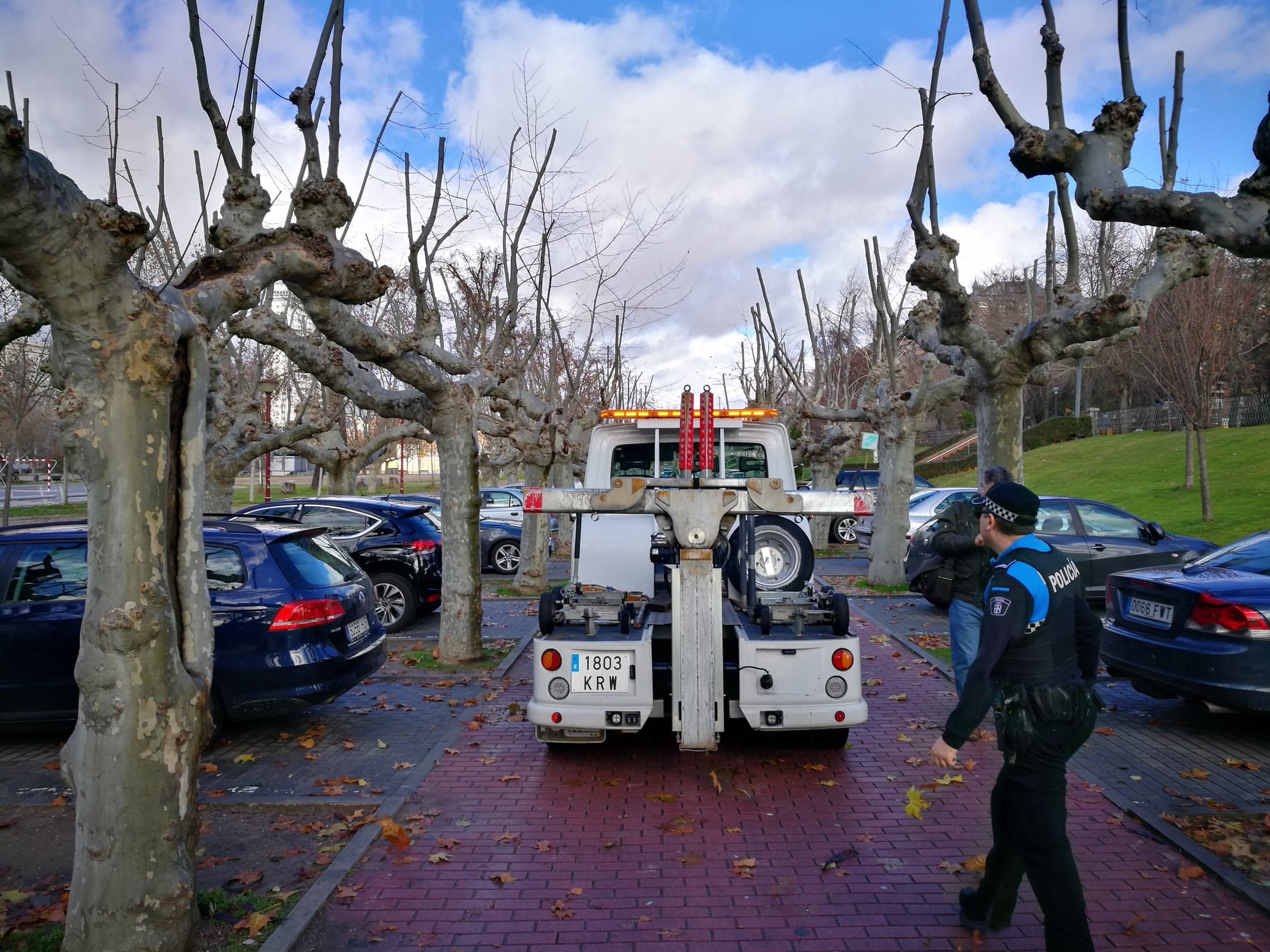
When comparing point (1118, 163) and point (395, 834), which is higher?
point (1118, 163)

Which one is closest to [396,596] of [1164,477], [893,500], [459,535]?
[459,535]

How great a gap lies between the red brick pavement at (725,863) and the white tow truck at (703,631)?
1.44 ft

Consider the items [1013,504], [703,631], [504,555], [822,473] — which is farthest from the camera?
[822,473]

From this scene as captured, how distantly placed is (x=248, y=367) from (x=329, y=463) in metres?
7.90

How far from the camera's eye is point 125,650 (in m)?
3.62

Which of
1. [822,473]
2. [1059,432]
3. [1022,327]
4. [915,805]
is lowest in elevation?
[915,805]

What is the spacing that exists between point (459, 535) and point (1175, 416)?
139 feet

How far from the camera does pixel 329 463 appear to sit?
68.4ft

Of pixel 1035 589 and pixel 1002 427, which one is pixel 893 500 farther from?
pixel 1035 589

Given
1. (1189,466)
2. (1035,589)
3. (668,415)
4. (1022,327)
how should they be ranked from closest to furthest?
1. (1035,589)
2. (668,415)
3. (1022,327)
4. (1189,466)

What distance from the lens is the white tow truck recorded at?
556 centimetres

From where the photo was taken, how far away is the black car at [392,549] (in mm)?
12352

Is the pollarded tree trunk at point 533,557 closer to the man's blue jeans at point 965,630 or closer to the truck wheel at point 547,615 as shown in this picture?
the truck wheel at point 547,615

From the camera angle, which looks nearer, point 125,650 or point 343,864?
point 125,650
